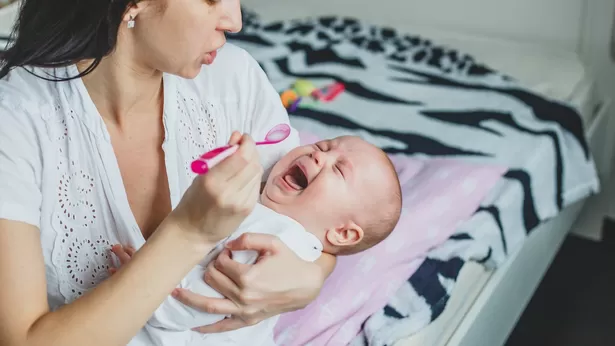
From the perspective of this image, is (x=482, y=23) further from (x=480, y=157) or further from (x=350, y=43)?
(x=480, y=157)

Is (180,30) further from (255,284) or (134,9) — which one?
(255,284)

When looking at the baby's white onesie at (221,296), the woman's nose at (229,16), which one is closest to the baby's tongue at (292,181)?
the baby's white onesie at (221,296)

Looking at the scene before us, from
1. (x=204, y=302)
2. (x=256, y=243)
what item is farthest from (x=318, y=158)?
(x=204, y=302)

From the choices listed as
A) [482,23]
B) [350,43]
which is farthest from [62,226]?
[482,23]

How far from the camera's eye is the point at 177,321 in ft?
3.55

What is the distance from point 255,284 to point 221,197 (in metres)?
0.23

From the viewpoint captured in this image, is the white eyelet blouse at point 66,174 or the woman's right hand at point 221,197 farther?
the white eyelet blouse at point 66,174

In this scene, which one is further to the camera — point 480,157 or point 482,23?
point 482,23

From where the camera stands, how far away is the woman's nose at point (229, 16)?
3.47 feet

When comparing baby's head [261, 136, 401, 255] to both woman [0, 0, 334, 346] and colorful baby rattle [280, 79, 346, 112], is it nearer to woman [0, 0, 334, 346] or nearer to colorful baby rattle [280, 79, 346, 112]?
woman [0, 0, 334, 346]

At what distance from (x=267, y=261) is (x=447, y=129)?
3.55 ft

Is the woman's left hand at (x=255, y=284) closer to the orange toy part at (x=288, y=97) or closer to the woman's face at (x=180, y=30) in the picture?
the woman's face at (x=180, y=30)

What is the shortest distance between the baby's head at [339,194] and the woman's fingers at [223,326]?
233mm

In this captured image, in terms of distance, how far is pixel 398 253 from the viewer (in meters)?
1.55
